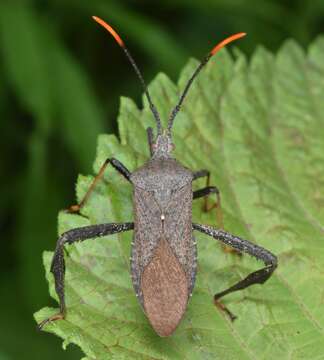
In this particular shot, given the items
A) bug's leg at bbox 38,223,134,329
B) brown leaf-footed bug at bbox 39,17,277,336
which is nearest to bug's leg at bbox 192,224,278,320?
brown leaf-footed bug at bbox 39,17,277,336

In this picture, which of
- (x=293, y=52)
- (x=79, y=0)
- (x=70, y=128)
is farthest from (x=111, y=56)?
(x=293, y=52)

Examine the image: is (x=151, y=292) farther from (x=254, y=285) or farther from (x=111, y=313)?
(x=254, y=285)

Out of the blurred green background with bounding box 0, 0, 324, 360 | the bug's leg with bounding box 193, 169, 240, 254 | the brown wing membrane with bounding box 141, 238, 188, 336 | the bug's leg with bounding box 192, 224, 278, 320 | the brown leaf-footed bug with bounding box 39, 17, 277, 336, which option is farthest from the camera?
the blurred green background with bounding box 0, 0, 324, 360

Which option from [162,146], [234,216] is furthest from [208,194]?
[162,146]

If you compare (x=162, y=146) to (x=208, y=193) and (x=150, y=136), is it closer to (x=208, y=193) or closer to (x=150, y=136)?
(x=150, y=136)

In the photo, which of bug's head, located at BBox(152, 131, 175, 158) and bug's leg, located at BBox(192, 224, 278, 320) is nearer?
bug's leg, located at BBox(192, 224, 278, 320)

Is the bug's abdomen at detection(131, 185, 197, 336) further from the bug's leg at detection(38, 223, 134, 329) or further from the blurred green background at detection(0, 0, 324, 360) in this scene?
the blurred green background at detection(0, 0, 324, 360)

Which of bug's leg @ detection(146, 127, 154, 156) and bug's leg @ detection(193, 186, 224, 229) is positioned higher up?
bug's leg @ detection(146, 127, 154, 156)

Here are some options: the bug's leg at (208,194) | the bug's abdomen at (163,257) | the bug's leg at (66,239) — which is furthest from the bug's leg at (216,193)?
the bug's leg at (66,239)
